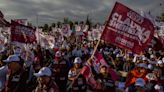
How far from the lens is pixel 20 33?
1905 cm

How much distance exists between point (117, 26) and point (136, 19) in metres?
0.46

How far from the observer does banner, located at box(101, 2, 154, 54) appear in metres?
10.6

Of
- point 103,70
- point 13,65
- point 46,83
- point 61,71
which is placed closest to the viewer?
point 46,83

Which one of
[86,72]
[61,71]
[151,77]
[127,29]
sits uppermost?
[127,29]

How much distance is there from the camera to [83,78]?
37.7ft

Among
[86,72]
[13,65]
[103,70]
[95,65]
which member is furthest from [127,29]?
[13,65]

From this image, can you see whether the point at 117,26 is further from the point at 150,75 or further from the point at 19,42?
the point at 19,42

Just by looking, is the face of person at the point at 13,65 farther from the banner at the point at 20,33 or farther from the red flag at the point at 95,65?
the banner at the point at 20,33

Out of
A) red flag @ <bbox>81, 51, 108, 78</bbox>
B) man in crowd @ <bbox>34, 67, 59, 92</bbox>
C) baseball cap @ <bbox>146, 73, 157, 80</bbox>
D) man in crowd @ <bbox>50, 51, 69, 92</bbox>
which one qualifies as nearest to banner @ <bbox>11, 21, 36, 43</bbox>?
man in crowd @ <bbox>50, 51, 69, 92</bbox>

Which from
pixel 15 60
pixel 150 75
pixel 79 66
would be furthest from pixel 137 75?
pixel 15 60

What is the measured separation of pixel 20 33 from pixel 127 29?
9.11 metres

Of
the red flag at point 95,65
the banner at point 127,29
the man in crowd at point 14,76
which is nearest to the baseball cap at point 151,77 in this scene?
the red flag at point 95,65

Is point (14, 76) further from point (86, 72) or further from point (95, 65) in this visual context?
point (95, 65)

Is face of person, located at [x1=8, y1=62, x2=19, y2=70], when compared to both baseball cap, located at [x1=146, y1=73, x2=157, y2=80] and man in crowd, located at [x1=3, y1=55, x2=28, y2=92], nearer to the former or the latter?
man in crowd, located at [x1=3, y1=55, x2=28, y2=92]
